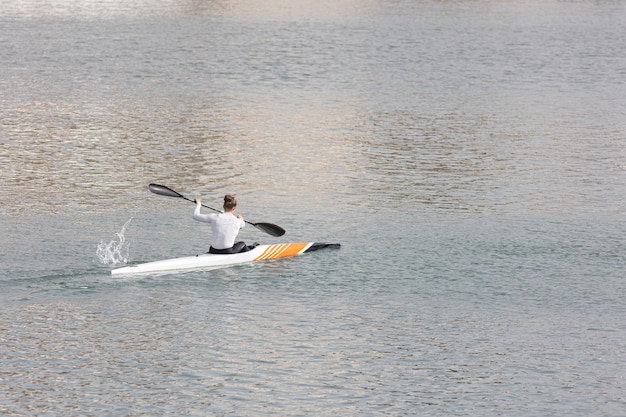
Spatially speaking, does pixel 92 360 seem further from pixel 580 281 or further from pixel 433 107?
pixel 433 107

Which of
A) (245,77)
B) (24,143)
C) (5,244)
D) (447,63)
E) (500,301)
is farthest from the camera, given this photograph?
(447,63)

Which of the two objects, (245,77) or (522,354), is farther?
(245,77)

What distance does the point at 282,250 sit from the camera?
90.8 feet

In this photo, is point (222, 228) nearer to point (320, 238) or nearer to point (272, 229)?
point (272, 229)

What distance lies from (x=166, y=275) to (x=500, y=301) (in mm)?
7373

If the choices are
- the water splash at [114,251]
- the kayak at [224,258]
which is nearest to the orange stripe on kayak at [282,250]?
the kayak at [224,258]

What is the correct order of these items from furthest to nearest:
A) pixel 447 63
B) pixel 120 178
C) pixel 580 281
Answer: pixel 447 63 → pixel 120 178 → pixel 580 281

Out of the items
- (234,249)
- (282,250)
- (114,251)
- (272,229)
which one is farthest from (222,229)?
(114,251)

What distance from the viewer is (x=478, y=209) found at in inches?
1321

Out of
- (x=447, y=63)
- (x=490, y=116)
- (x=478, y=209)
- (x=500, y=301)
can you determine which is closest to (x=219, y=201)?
(x=478, y=209)

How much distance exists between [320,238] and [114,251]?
5473mm

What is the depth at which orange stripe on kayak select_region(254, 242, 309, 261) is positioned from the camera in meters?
27.5

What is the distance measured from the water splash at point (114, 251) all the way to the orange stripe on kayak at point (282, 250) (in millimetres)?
3178

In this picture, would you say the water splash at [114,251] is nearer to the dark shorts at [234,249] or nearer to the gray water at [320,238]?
the gray water at [320,238]
